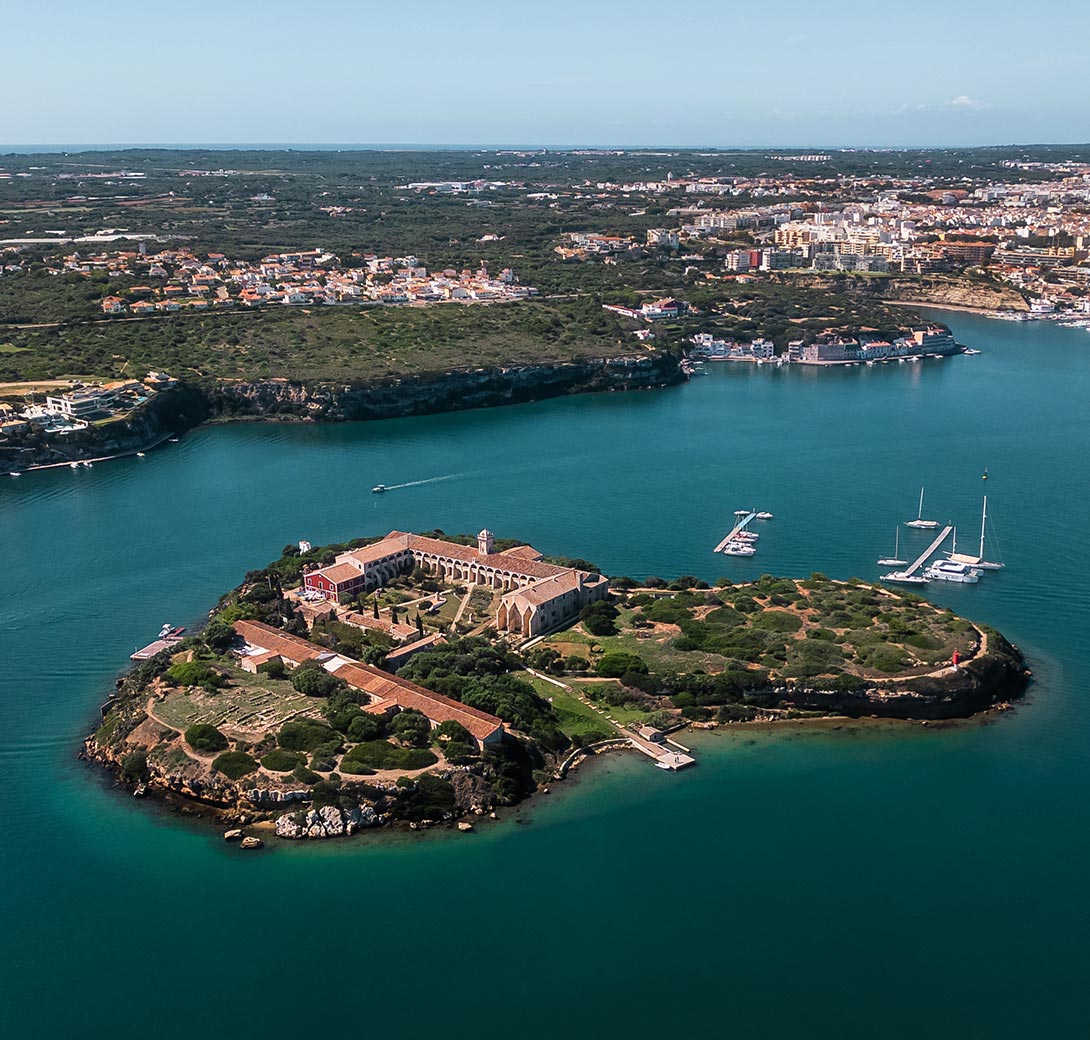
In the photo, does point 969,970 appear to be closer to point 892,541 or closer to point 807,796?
point 807,796

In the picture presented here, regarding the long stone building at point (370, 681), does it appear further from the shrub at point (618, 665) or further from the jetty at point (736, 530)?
the jetty at point (736, 530)

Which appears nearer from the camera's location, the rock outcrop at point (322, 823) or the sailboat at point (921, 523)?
the rock outcrop at point (322, 823)

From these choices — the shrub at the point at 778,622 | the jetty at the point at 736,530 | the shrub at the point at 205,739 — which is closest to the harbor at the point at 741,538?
the jetty at the point at 736,530

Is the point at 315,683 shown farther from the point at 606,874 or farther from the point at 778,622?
the point at 778,622

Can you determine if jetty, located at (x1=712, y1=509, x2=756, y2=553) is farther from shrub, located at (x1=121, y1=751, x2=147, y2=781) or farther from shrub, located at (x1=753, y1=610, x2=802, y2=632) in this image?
shrub, located at (x1=121, y1=751, x2=147, y2=781)

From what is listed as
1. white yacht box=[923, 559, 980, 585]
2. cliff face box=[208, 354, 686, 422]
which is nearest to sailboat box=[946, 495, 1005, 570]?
white yacht box=[923, 559, 980, 585]

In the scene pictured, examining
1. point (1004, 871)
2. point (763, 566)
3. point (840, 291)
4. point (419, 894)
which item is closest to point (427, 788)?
point (419, 894)

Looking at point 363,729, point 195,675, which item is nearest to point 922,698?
point 363,729

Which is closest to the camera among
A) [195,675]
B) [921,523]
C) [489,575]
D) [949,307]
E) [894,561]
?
[195,675]
